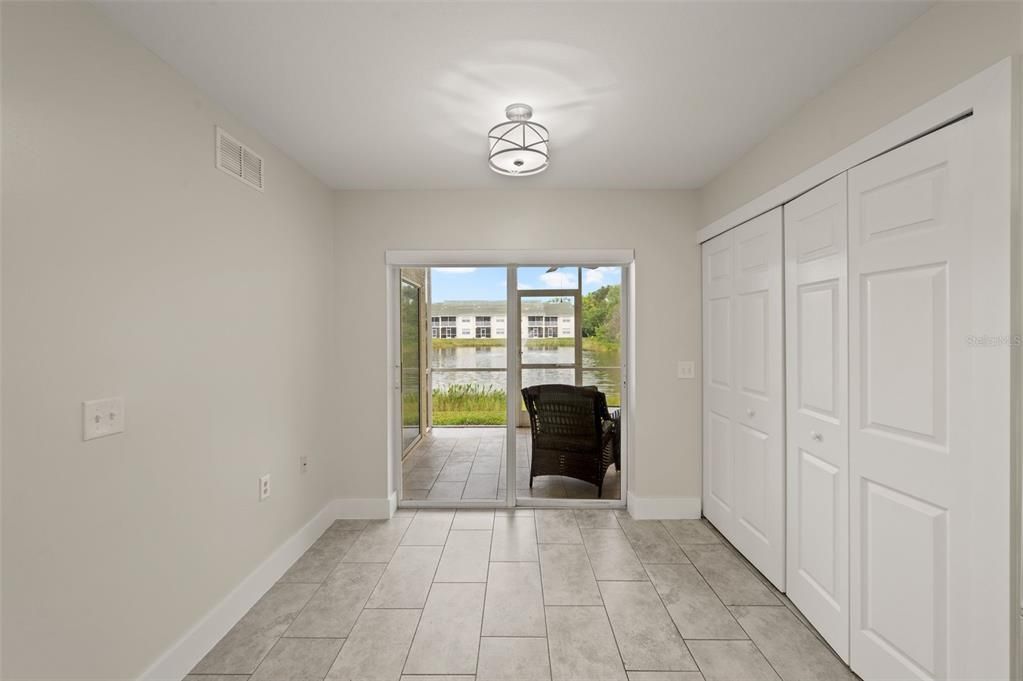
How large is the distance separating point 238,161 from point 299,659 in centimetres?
235

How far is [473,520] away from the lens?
3408 mm

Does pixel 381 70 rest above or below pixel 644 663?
above

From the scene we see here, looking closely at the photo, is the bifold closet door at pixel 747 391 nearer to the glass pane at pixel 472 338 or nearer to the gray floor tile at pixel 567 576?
the gray floor tile at pixel 567 576

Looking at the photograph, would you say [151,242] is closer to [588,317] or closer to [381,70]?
[381,70]

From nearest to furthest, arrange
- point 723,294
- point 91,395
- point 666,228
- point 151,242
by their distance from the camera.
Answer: point 91,395, point 151,242, point 723,294, point 666,228

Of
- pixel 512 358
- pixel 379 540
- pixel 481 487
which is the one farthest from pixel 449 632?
pixel 512 358

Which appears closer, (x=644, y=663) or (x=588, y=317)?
(x=644, y=663)

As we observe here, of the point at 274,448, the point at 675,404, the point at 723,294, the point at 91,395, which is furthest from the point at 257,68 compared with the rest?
the point at 675,404

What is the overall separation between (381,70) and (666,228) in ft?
7.76

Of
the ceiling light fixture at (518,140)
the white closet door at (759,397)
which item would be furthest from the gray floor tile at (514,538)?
the ceiling light fixture at (518,140)

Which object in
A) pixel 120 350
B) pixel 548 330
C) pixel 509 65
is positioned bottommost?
pixel 120 350

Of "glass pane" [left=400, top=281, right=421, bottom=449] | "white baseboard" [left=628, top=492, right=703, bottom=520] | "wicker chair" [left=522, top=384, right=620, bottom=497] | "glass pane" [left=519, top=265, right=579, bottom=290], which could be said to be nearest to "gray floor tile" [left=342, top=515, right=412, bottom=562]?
"glass pane" [left=400, top=281, right=421, bottom=449]

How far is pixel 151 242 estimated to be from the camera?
1738 mm

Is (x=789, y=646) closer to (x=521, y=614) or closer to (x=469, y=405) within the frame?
(x=521, y=614)
